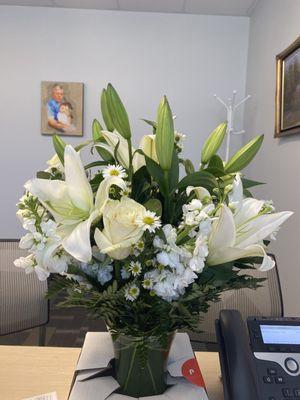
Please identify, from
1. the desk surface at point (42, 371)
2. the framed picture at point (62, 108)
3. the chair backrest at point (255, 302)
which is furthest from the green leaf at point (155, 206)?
the framed picture at point (62, 108)

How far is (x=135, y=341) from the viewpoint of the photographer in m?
0.60

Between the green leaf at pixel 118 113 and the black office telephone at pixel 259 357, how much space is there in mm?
398

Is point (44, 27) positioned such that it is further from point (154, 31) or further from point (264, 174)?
point (264, 174)

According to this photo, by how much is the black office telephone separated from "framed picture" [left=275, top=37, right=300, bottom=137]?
1534mm

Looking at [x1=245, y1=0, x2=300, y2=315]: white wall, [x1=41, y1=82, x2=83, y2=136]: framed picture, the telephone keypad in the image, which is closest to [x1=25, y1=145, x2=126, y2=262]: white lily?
the telephone keypad

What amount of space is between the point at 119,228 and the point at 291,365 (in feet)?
1.43

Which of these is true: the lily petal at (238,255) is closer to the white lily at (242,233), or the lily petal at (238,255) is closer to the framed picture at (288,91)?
the white lily at (242,233)

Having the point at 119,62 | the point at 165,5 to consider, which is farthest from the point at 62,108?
the point at 165,5

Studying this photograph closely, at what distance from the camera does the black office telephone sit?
0.59m

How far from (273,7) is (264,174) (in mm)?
1145

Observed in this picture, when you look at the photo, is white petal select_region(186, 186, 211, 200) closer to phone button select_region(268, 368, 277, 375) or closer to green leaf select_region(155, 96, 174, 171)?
green leaf select_region(155, 96, 174, 171)

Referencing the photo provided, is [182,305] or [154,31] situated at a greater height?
[154,31]

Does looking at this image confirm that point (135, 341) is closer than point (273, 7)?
Yes

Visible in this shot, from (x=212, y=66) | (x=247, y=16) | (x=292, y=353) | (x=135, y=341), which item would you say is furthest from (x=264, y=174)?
(x=135, y=341)
